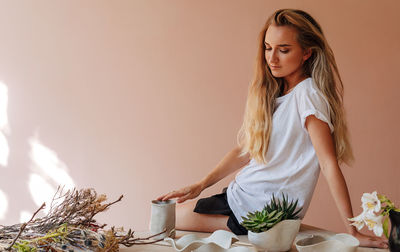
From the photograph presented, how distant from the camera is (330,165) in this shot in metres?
1.53

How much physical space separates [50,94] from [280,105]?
70.4 inches

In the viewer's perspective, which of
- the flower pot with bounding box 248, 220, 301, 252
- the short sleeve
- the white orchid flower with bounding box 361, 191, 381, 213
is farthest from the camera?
the short sleeve

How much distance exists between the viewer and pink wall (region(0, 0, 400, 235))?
265cm

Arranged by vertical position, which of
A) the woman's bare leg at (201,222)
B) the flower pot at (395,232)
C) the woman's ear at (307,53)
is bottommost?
the woman's bare leg at (201,222)

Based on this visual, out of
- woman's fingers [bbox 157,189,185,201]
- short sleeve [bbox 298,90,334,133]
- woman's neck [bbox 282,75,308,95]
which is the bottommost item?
woman's fingers [bbox 157,189,185,201]

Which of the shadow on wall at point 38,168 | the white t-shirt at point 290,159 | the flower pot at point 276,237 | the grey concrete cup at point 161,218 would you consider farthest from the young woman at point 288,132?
the shadow on wall at point 38,168

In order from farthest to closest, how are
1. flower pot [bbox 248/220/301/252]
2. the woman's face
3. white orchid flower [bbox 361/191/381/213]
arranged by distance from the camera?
the woman's face
flower pot [bbox 248/220/301/252]
white orchid flower [bbox 361/191/381/213]

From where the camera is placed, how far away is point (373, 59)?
2.63m

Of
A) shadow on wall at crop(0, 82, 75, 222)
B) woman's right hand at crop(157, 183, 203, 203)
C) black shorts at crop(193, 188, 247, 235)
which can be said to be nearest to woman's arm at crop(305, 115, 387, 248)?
black shorts at crop(193, 188, 247, 235)

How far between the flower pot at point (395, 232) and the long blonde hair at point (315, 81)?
0.52 metres

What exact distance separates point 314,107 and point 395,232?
1.85ft

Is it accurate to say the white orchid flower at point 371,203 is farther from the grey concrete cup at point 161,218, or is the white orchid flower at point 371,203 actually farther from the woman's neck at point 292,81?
the woman's neck at point 292,81

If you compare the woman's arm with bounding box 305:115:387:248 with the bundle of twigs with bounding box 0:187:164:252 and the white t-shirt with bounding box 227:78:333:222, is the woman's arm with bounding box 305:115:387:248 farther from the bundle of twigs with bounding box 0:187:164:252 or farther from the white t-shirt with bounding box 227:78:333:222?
the bundle of twigs with bounding box 0:187:164:252

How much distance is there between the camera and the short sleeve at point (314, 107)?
1.55 m
